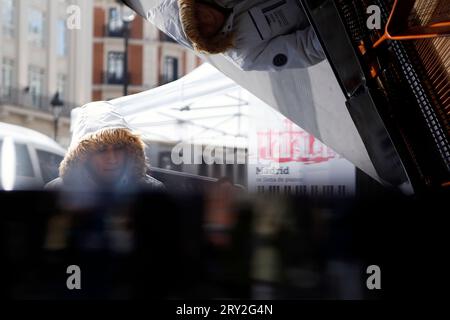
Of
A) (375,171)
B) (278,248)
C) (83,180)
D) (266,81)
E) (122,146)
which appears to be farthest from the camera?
(266,81)

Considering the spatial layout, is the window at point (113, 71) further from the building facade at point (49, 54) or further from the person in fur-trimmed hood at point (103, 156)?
the person in fur-trimmed hood at point (103, 156)

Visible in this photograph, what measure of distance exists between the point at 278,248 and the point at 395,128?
70 cm

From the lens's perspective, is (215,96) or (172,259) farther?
(215,96)

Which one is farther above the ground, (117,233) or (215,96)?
(215,96)

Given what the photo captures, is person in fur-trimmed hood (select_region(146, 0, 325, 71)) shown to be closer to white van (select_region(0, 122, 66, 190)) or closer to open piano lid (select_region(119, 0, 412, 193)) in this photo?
open piano lid (select_region(119, 0, 412, 193))

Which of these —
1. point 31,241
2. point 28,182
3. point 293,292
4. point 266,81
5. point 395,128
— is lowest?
point 293,292

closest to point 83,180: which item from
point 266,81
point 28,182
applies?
point 28,182

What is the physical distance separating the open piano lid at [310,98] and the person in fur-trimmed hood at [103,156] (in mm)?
405

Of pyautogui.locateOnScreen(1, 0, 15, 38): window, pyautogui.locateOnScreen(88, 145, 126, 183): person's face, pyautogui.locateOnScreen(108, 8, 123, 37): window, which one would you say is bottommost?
pyautogui.locateOnScreen(88, 145, 126, 183): person's face

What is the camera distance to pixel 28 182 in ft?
6.06

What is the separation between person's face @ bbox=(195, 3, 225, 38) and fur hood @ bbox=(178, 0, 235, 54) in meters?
0.01

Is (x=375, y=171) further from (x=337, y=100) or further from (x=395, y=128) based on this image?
(x=337, y=100)

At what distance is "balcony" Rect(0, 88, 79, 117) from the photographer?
252 centimetres

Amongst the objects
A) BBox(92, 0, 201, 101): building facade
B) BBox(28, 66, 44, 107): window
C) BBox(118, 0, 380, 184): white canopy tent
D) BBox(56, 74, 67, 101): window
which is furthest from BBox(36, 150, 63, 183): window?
BBox(28, 66, 44, 107): window
